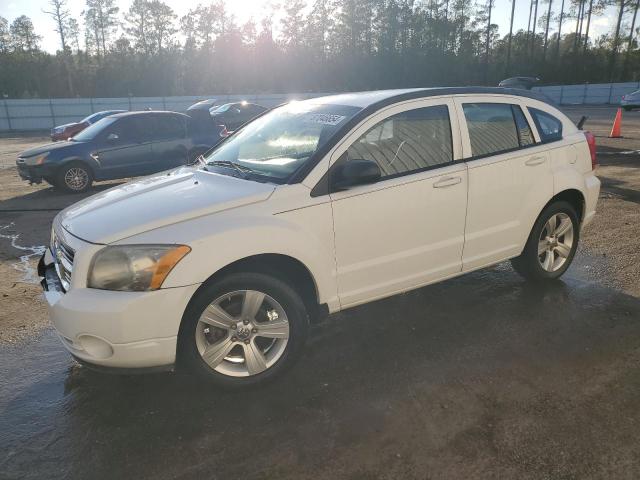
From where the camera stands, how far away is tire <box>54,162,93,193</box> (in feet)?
35.0

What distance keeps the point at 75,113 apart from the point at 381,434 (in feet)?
130

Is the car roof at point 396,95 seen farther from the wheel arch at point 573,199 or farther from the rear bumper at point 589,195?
the rear bumper at point 589,195

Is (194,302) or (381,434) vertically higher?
(194,302)

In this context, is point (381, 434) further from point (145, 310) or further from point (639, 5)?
point (639, 5)

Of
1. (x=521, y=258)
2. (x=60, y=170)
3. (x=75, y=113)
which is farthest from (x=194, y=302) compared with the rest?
(x=75, y=113)

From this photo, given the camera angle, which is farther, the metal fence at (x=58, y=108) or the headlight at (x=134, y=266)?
the metal fence at (x=58, y=108)

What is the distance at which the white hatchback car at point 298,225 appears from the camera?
2.88 metres

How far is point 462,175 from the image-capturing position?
12.7 feet

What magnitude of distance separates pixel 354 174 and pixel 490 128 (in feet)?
5.13

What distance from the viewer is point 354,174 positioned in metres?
3.27

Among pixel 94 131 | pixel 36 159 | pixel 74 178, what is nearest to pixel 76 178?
pixel 74 178

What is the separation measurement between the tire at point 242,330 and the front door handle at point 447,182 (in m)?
1.33

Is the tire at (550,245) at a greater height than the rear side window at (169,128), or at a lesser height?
lesser

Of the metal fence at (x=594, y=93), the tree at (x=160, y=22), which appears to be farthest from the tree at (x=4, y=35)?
the metal fence at (x=594, y=93)
